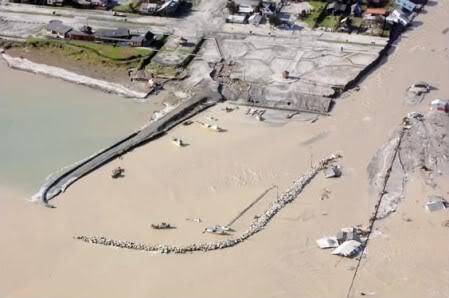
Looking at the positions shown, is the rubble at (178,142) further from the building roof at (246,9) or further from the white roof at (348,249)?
the building roof at (246,9)

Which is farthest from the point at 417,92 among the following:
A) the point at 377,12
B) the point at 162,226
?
the point at 162,226

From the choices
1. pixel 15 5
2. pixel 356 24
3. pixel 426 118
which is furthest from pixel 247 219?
pixel 15 5

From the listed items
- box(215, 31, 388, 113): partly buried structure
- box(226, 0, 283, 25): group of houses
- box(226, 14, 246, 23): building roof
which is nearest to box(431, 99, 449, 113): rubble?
box(215, 31, 388, 113): partly buried structure

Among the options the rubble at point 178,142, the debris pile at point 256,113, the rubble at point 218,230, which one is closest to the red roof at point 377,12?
the debris pile at point 256,113

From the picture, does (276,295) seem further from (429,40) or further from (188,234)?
(429,40)

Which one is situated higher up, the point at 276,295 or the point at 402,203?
the point at 402,203

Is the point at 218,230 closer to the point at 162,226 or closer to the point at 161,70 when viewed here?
the point at 162,226
